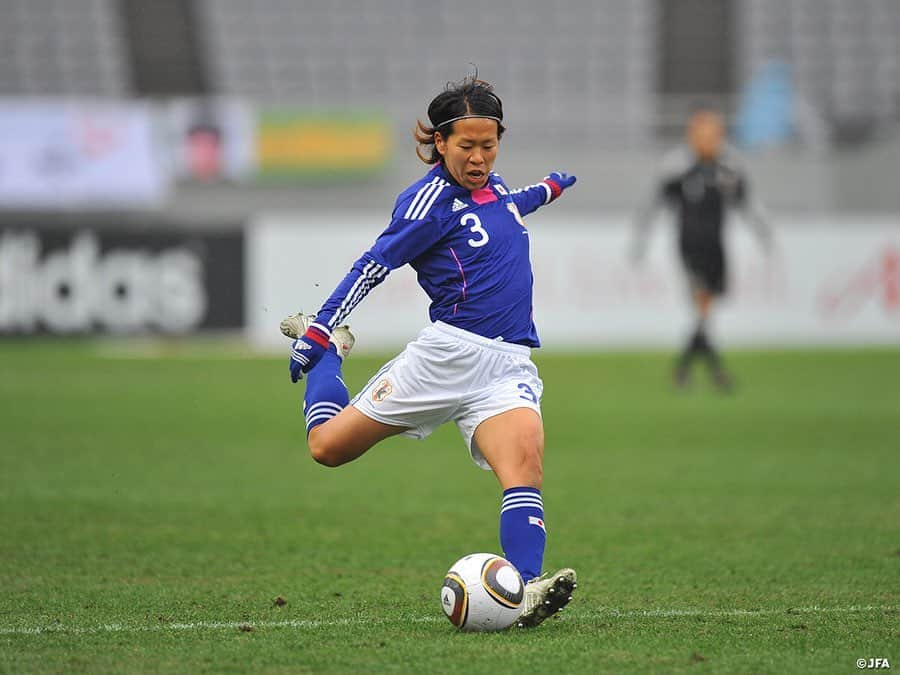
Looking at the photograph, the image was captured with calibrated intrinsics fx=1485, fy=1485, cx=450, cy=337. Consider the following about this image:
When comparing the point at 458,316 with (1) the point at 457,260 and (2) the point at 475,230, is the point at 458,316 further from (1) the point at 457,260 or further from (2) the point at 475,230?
(2) the point at 475,230

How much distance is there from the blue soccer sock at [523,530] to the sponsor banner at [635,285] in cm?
1553

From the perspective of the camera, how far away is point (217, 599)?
5527 millimetres

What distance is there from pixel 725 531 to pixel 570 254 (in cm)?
1376

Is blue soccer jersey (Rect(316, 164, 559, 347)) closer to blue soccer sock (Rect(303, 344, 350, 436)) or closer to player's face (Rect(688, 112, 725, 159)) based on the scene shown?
blue soccer sock (Rect(303, 344, 350, 436))

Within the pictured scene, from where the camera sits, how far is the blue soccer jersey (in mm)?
5277

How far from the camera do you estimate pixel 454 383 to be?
530cm

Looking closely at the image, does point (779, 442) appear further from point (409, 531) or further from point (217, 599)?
point (217, 599)

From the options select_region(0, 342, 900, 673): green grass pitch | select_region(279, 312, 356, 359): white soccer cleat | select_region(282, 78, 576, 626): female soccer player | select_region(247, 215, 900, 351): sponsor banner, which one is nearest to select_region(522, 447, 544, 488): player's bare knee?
select_region(282, 78, 576, 626): female soccer player

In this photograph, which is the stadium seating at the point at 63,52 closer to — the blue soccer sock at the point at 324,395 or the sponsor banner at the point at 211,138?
the sponsor banner at the point at 211,138

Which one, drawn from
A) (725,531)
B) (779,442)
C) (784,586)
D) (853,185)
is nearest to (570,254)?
(853,185)

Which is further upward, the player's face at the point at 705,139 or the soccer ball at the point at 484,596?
the player's face at the point at 705,139

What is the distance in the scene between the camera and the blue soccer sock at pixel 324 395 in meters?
5.57

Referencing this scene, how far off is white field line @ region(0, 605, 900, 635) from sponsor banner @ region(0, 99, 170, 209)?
17.8 meters

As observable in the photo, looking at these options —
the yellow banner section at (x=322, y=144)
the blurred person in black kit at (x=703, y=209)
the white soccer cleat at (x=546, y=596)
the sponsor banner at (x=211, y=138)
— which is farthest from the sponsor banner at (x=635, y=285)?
the white soccer cleat at (x=546, y=596)
